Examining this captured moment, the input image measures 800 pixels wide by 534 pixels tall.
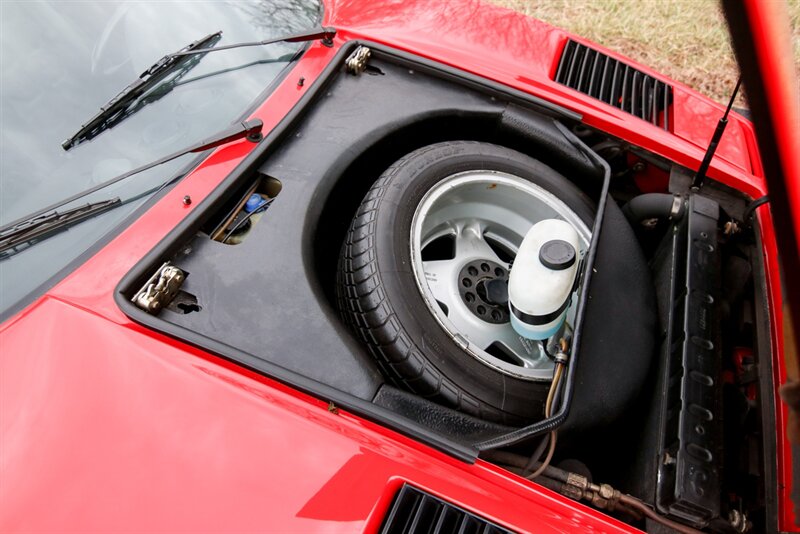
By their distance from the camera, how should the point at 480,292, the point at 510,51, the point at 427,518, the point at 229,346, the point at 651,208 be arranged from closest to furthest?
the point at 427,518 → the point at 229,346 → the point at 480,292 → the point at 651,208 → the point at 510,51

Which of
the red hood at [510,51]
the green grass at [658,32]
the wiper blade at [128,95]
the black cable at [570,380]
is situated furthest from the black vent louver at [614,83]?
the green grass at [658,32]

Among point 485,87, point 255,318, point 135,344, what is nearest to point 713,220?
Result: point 485,87

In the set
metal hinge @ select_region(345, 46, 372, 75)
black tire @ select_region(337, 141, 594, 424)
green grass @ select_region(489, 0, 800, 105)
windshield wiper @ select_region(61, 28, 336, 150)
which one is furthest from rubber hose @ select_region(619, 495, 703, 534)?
green grass @ select_region(489, 0, 800, 105)

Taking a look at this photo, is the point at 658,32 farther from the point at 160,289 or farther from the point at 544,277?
the point at 160,289

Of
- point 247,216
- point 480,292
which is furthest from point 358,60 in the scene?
point 480,292

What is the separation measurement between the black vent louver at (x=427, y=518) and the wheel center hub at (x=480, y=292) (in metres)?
0.65

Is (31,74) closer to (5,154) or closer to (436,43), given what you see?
(5,154)

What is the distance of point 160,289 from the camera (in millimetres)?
1252

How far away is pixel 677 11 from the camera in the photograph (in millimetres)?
3777

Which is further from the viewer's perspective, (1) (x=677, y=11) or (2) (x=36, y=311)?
(1) (x=677, y=11)

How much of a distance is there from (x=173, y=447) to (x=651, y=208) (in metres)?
1.48

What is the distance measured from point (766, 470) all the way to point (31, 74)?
6.50 ft

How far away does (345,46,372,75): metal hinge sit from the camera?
5.97ft

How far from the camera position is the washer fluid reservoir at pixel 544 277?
1388 mm
